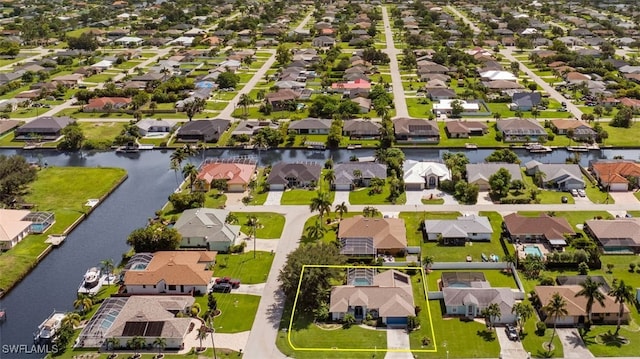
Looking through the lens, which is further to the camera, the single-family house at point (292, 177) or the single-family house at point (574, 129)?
the single-family house at point (574, 129)

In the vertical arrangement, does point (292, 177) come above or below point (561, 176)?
above

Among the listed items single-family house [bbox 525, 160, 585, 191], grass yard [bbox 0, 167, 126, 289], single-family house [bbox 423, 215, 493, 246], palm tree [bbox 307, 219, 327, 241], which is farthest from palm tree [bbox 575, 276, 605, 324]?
grass yard [bbox 0, 167, 126, 289]

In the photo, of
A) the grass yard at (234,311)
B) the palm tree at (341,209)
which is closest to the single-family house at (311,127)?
the palm tree at (341,209)

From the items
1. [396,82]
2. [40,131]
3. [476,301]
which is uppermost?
[40,131]

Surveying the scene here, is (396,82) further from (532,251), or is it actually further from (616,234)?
(532,251)

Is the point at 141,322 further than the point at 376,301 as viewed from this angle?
No

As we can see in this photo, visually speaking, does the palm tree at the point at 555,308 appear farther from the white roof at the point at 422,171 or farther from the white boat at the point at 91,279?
the white boat at the point at 91,279

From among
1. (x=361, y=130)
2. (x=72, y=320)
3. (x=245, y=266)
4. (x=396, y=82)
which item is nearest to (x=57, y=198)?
(x=72, y=320)
